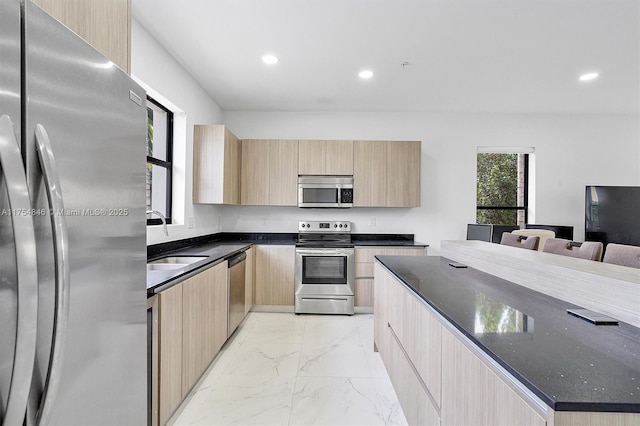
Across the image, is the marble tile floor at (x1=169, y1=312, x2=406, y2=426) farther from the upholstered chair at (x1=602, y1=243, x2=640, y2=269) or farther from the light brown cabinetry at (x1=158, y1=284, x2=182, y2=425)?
the upholstered chair at (x1=602, y1=243, x2=640, y2=269)

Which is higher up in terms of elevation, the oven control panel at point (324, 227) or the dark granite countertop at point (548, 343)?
the oven control panel at point (324, 227)

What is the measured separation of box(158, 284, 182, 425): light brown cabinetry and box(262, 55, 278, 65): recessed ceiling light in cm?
212

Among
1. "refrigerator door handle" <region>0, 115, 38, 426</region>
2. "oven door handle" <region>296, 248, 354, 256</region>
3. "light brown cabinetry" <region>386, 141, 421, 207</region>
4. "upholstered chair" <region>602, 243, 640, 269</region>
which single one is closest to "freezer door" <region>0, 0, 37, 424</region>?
"refrigerator door handle" <region>0, 115, 38, 426</region>

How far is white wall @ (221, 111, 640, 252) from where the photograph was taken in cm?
418

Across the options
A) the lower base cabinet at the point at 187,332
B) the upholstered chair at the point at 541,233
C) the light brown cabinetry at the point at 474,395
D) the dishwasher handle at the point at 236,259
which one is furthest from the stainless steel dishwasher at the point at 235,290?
the upholstered chair at the point at 541,233

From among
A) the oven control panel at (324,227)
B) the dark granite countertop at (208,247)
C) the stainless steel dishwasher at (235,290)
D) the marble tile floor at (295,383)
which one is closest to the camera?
the dark granite countertop at (208,247)

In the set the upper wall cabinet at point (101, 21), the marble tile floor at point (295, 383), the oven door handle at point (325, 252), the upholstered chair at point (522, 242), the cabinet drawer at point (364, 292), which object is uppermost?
the upper wall cabinet at point (101, 21)

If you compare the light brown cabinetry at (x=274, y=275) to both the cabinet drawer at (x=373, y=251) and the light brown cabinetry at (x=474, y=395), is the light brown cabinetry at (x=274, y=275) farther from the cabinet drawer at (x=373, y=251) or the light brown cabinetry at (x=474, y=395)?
the light brown cabinetry at (x=474, y=395)

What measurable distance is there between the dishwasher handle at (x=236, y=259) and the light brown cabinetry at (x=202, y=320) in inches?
4.8

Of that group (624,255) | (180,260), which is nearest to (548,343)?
(624,255)

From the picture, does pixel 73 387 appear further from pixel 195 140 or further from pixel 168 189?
pixel 195 140

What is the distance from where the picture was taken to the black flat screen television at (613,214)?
379cm

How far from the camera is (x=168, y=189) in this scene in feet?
9.98

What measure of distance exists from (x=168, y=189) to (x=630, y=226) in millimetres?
5655
